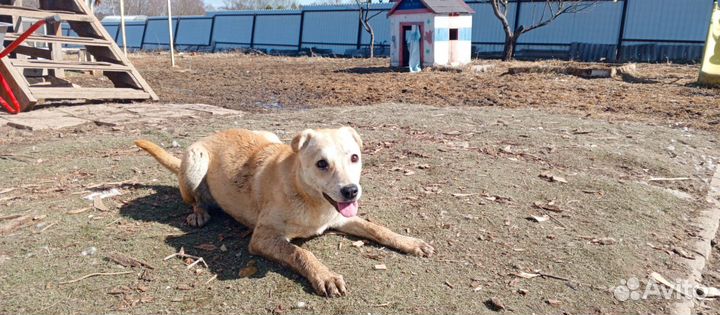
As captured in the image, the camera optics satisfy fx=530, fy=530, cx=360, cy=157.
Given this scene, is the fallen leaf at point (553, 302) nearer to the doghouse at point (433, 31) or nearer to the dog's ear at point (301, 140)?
the dog's ear at point (301, 140)

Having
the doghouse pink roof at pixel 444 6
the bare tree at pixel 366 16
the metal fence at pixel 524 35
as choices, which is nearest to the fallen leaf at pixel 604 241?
the doghouse pink roof at pixel 444 6

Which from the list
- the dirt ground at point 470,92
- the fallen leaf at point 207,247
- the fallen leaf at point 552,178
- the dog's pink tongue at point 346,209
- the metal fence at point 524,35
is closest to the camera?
the dog's pink tongue at point 346,209

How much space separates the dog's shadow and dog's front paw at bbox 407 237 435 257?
0.78m

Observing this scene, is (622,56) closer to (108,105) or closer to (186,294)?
(108,105)

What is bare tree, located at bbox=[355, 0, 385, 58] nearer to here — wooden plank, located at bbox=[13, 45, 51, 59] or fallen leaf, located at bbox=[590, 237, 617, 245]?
wooden plank, located at bbox=[13, 45, 51, 59]

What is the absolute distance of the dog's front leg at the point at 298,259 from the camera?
3.06 m

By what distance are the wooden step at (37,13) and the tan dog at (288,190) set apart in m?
6.47

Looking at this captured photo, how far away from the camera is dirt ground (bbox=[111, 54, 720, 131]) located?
947cm

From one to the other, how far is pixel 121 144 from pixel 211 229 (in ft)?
10.4

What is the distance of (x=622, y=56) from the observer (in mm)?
20828

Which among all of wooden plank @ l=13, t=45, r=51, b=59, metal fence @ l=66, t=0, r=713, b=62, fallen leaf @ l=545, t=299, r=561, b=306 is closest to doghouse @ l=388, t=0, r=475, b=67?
metal fence @ l=66, t=0, r=713, b=62

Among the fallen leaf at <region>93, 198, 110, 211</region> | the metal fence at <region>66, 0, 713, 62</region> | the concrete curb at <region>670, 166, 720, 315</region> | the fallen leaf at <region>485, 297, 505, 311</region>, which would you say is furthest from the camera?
the metal fence at <region>66, 0, 713, 62</region>

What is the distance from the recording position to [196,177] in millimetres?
4285

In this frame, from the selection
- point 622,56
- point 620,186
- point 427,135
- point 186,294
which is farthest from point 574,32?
point 186,294
